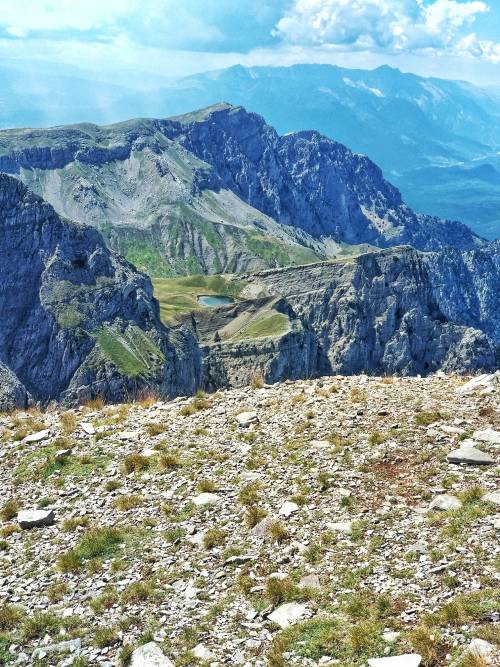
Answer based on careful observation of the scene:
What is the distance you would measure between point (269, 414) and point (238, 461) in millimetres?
4439

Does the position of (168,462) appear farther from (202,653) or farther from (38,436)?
(202,653)

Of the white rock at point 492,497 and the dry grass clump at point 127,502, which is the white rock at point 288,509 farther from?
the white rock at point 492,497

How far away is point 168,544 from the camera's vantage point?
57.6 feet

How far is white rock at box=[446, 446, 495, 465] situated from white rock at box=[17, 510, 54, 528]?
12.3 meters

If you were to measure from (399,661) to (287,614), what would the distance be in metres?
2.93

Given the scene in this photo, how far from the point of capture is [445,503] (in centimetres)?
1753

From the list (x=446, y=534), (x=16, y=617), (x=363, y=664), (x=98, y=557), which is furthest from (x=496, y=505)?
(x=16, y=617)

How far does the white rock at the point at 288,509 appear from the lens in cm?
1817

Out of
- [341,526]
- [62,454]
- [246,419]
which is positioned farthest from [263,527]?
[62,454]

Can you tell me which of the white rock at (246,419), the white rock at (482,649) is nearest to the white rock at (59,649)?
the white rock at (482,649)

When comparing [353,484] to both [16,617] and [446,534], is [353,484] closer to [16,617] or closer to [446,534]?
[446,534]

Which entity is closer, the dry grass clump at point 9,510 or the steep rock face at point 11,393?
the dry grass clump at point 9,510

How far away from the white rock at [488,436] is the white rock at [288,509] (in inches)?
274

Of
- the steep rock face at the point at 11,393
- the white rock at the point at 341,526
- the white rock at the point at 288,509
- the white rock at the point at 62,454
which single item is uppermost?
the white rock at the point at 62,454
